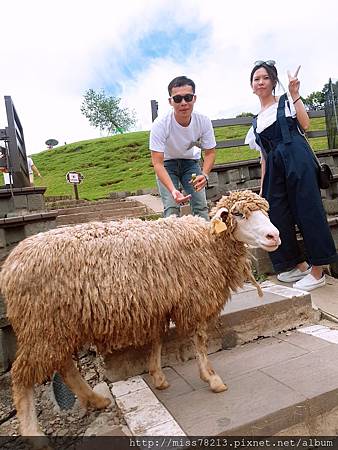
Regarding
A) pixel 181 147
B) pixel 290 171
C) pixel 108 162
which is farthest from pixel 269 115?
pixel 108 162

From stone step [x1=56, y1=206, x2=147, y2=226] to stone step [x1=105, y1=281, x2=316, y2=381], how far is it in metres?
4.77

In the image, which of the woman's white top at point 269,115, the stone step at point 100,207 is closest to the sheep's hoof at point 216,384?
the woman's white top at point 269,115

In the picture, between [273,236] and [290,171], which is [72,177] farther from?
[273,236]

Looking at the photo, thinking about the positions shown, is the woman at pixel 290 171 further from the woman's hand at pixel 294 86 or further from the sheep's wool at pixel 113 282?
the sheep's wool at pixel 113 282

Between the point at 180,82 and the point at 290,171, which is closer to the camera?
the point at 180,82

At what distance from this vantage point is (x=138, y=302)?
1918 millimetres

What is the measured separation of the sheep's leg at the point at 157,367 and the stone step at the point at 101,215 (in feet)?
16.7

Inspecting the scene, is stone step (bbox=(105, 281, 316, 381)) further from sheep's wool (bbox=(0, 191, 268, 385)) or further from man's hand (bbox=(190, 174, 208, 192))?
man's hand (bbox=(190, 174, 208, 192))

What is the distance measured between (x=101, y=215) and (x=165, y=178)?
497cm

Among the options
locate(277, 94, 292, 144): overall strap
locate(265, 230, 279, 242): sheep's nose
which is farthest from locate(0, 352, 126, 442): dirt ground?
locate(277, 94, 292, 144): overall strap

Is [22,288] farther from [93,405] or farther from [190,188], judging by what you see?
[190,188]

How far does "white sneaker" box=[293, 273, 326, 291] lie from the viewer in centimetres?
335

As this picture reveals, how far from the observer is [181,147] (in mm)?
3154

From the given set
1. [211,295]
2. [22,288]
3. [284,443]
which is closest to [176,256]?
[211,295]
